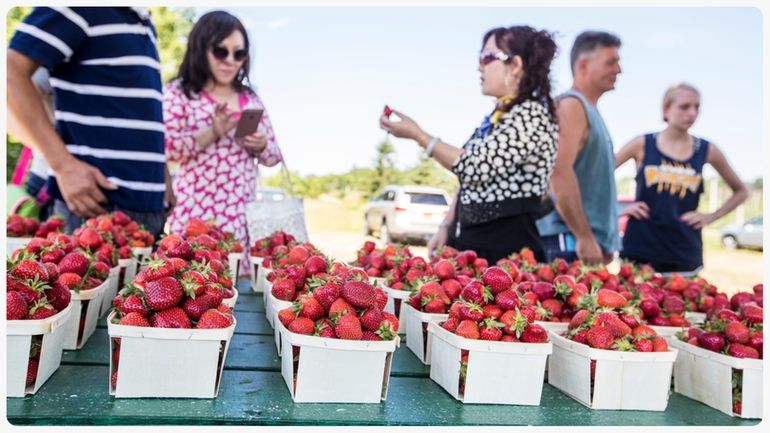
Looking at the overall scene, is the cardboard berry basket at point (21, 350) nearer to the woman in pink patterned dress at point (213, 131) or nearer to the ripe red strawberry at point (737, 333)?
the ripe red strawberry at point (737, 333)

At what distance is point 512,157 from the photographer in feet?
7.37

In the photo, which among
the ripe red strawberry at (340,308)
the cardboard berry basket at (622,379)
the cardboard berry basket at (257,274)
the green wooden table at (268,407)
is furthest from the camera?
the cardboard berry basket at (257,274)

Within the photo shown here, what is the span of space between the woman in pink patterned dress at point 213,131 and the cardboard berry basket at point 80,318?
1.39m

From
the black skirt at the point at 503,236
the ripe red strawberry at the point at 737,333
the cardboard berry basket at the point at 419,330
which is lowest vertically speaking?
the cardboard berry basket at the point at 419,330

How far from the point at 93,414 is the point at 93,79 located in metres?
1.51

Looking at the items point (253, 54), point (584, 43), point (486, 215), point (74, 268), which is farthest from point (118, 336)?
point (584, 43)

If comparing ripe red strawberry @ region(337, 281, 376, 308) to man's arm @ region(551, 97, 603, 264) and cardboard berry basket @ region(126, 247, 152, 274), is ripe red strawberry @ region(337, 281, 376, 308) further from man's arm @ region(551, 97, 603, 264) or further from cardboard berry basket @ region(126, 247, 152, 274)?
man's arm @ region(551, 97, 603, 264)

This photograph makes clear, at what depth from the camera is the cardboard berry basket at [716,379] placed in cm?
134

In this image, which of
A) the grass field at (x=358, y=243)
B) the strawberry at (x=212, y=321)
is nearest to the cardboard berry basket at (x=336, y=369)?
the strawberry at (x=212, y=321)

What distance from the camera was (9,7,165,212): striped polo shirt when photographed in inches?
84.7

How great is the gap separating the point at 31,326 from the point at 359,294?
0.57 metres

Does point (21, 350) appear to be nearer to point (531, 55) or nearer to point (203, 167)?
point (203, 167)

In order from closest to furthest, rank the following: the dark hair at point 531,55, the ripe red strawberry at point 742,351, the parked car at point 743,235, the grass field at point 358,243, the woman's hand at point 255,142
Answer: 1. the ripe red strawberry at point 742,351
2. the dark hair at point 531,55
3. the woman's hand at point 255,142
4. the grass field at point 358,243
5. the parked car at point 743,235

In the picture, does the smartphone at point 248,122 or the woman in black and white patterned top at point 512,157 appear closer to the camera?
the woman in black and white patterned top at point 512,157
